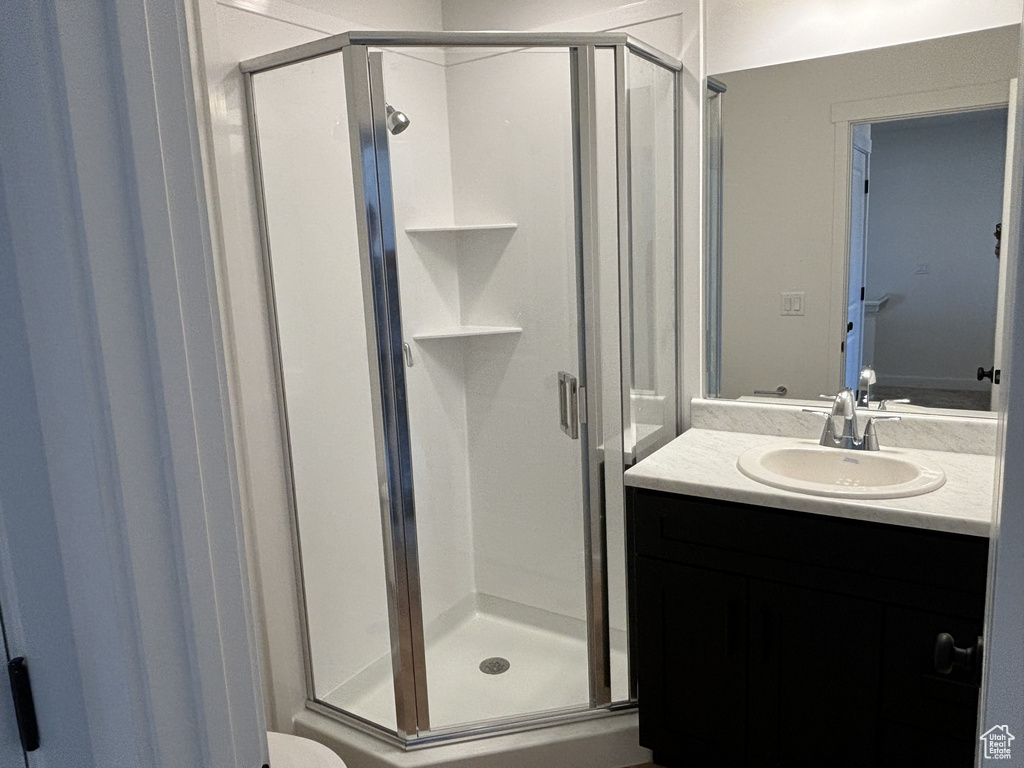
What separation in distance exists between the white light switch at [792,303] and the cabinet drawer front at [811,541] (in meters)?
0.70

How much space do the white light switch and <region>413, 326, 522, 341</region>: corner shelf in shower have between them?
777 millimetres

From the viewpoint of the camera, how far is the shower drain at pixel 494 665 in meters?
2.38

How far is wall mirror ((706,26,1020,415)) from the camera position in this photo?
6.29 feet

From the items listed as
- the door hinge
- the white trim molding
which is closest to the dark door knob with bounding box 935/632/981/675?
the white trim molding

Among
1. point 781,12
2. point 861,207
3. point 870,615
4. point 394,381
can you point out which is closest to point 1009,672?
point 870,615

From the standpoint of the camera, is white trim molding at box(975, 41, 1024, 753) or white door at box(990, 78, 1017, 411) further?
white door at box(990, 78, 1017, 411)

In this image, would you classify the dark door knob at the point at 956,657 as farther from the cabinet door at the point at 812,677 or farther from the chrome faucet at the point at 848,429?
the chrome faucet at the point at 848,429

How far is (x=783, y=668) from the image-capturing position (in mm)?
1829

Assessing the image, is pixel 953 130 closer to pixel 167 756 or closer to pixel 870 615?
pixel 870 615

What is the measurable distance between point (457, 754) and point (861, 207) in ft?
6.10

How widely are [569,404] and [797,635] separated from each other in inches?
32.7

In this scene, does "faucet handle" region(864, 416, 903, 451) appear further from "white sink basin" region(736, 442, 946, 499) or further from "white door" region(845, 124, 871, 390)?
"white door" region(845, 124, 871, 390)

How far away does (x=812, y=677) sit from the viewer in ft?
5.89

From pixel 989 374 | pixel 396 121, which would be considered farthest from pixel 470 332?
pixel 989 374
